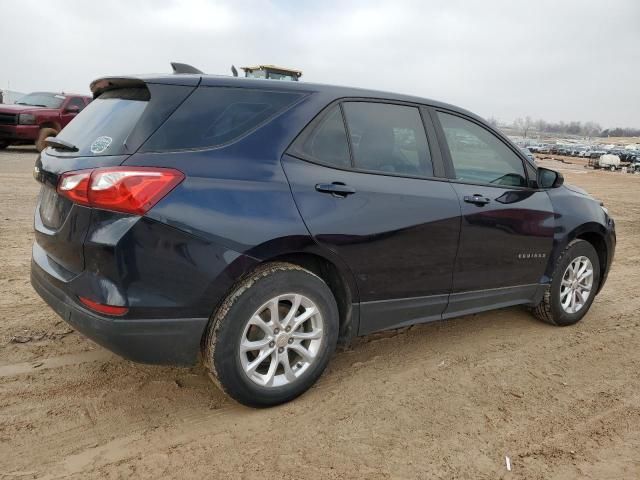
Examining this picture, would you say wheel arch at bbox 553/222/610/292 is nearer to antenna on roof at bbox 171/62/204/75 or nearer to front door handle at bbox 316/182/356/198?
front door handle at bbox 316/182/356/198

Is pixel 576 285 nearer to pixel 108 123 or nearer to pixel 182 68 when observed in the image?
pixel 182 68

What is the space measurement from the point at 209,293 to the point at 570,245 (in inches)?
122

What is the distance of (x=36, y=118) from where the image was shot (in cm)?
1430

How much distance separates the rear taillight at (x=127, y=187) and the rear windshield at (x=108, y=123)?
0.15 metres

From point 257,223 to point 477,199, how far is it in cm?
166

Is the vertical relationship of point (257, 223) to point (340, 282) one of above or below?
above

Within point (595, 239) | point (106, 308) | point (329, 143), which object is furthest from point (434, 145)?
point (106, 308)

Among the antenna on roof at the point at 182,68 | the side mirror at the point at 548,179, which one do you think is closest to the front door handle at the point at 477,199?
the side mirror at the point at 548,179

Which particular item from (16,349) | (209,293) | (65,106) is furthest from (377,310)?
(65,106)

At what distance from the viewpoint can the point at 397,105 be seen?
3.40m

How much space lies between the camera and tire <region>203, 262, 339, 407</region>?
2631 millimetres

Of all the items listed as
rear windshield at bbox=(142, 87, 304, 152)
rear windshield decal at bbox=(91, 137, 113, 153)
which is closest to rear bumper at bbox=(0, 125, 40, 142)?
rear windshield decal at bbox=(91, 137, 113, 153)

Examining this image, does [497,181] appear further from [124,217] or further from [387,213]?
[124,217]

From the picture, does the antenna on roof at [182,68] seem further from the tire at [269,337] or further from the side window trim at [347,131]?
the tire at [269,337]
